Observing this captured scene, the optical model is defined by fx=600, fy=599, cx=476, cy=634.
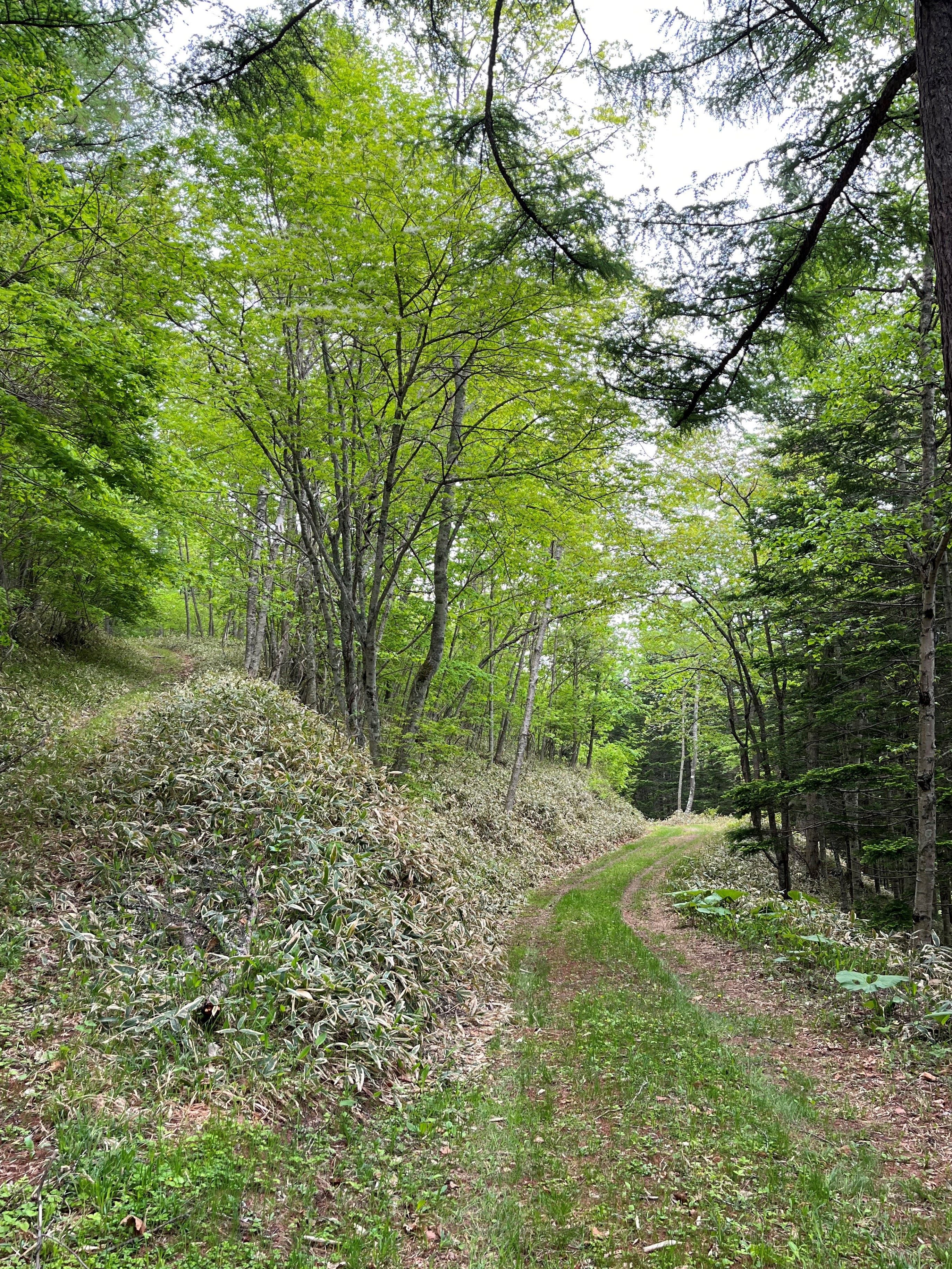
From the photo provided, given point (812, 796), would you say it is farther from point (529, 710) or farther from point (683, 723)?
point (683, 723)

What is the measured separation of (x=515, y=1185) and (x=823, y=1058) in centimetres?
348

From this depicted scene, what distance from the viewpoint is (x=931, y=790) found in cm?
756

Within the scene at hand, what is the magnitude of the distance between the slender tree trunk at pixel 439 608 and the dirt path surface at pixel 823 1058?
5184 millimetres

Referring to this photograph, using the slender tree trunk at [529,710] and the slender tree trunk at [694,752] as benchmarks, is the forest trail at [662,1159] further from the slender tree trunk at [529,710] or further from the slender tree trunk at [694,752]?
the slender tree trunk at [694,752]

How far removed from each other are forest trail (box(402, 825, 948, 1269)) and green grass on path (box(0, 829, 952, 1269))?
1 cm

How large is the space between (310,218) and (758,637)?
13.5 meters

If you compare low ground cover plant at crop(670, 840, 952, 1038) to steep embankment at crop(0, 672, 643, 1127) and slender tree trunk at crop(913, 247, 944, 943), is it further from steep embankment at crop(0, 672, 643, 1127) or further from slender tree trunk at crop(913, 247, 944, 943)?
steep embankment at crop(0, 672, 643, 1127)

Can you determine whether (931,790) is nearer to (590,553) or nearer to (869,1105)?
(869,1105)

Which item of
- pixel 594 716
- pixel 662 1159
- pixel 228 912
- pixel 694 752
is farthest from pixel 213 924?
pixel 694 752

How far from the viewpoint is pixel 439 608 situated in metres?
11.5

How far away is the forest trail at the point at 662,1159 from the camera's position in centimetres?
312

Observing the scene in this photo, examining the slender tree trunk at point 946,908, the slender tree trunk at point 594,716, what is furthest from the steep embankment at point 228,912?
the slender tree trunk at point 594,716

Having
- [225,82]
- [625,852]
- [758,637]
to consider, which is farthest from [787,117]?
[625,852]

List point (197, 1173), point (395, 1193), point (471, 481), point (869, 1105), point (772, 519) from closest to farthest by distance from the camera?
point (197, 1173) < point (395, 1193) < point (869, 1105) < point (471, 481) < point (772, 519)
